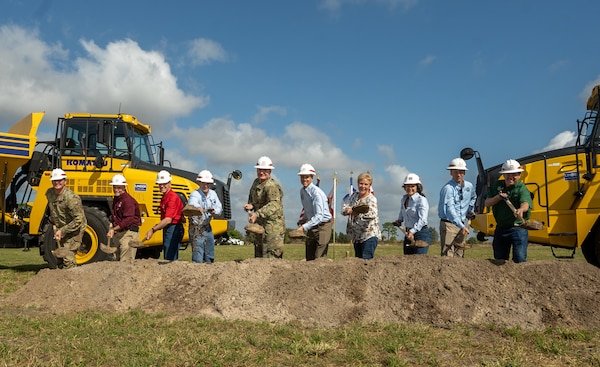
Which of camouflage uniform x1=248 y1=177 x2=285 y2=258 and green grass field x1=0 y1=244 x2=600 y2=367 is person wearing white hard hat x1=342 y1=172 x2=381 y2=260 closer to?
camouflage uniform x1=248 y1=177 x2=285 y2=258

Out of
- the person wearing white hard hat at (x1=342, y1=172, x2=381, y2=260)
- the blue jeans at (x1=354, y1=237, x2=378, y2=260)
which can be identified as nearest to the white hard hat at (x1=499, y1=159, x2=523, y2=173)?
the person wearing white hard hat at (x1=342, y1=172, x2=381, y2=260)

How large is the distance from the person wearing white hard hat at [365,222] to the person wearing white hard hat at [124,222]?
141 inches

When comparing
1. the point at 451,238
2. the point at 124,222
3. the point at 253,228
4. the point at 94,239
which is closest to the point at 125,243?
the point at 124,222

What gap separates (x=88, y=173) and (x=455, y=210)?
7.33 m

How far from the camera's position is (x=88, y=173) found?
11109 millimetres

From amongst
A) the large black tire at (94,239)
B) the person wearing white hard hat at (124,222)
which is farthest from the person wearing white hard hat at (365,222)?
the large black tire at (94,239)

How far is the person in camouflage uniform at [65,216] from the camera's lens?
28.4ft

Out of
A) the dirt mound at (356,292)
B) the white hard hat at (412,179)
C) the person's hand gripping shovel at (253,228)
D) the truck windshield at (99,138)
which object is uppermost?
the truck windshield at (99,138)

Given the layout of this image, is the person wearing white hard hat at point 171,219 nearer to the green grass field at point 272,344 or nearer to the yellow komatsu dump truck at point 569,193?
the green grass field at point 272,344

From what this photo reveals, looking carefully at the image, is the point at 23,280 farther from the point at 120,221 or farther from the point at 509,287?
the point at 509,287

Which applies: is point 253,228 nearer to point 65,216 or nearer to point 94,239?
point 65,216

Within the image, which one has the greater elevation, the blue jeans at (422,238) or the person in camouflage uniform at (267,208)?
the person in camouflage uniform at (267,208)

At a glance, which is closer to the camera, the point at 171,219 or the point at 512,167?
the point at 512,167

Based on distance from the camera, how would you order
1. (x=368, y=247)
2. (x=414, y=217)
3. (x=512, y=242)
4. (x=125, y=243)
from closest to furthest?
(x=512, y=242) → (x=368, y=247) → (x=414, y=217) → (x=125, y=243)
